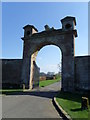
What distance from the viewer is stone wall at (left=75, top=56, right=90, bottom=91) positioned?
14.0 metres

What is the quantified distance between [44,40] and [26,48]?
2.94 metres

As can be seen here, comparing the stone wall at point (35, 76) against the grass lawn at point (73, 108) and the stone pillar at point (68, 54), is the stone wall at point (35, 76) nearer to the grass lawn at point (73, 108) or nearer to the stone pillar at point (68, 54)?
the stone pillar at point (68, 54)

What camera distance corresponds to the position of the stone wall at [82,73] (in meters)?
14.0

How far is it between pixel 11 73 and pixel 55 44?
24.1 feet

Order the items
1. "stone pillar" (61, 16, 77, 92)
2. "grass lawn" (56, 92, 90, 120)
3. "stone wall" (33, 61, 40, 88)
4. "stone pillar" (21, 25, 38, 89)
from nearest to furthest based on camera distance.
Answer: "grass lawn" (56, 92, 90, 120) < "stone pillar" (61, 16, 77, 92) < "stone pillar" (21, 25, 38, 89) < "stone wall" (33, 61, 40, 88)

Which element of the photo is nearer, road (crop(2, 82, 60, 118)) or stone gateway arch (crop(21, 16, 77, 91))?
road (crop(2, 82, 60, 118))

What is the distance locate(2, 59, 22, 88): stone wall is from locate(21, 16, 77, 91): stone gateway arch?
803mm

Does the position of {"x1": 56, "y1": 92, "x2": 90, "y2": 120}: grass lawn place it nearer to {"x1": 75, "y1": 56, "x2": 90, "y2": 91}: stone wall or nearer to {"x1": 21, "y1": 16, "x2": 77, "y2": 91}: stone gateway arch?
{"x1": 75, "y1": 56, "x2": 90, "y2": 91}: stone wall

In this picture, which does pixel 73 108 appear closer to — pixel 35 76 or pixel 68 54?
pixel 68 54

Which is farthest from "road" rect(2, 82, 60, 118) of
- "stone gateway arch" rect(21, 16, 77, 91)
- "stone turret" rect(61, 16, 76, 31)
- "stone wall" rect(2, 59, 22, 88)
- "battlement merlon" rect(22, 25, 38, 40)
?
"battlement merlon" rect(22, 25, 38, 40)

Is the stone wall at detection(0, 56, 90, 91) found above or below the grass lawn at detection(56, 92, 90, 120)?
above

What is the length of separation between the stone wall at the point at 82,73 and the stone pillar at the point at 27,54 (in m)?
6.50

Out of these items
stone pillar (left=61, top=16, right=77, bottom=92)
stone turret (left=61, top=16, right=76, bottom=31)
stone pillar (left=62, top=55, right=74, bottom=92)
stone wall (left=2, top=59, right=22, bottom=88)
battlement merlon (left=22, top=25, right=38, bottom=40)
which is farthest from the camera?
battlement merlon (left=22, top=25, right=38, bottom=40)

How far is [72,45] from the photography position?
628 inches
